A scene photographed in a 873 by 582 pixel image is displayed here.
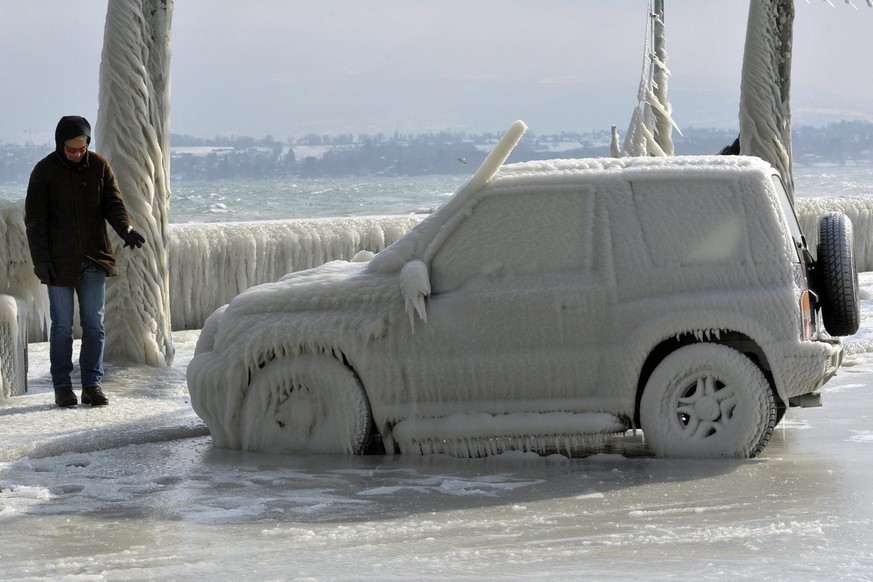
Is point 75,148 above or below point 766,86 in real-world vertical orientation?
below

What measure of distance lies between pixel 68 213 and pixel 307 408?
243 cm

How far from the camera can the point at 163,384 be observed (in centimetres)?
966

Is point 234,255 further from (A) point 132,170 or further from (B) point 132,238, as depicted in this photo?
(B) point 132,238

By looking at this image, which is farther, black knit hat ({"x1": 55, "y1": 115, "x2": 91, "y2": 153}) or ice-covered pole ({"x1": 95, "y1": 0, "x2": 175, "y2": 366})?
ice-covered pole ({"x1": 95, "y1": 0, "x2": 175, "y2": 366})

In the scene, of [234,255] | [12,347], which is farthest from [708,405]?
[234,255]

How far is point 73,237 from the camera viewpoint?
8.45 metres

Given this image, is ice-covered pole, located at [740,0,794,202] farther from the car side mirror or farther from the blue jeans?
the blue jeans

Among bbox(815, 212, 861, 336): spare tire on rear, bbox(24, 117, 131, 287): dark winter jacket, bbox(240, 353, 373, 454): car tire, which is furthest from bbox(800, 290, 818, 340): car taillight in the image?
bbox(24, 117, 131, 287): dark winter jacket

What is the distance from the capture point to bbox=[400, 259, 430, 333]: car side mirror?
6.94 m

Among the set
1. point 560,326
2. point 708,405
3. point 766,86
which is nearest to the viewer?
point 708,405

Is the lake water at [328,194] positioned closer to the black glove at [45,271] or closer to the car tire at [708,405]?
the black glove at [45,271]

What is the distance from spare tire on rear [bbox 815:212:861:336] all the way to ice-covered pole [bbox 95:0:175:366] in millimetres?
5258

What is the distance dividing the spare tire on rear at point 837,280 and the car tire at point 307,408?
263cm

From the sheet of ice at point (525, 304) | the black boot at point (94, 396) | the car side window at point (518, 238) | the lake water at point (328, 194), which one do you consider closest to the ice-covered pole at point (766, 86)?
the sheet of ice at point (525, 304)
